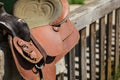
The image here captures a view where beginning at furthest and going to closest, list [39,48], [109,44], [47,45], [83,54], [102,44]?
[109,44]
[102,44]
[83,54]
[47,45]
[39,48]

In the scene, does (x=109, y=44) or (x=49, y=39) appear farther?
(x=109, y=44)

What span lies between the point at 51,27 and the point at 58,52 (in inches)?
7.0

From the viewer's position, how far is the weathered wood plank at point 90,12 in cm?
331

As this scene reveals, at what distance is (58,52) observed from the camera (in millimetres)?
2600

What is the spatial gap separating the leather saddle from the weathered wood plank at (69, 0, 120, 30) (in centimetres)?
45

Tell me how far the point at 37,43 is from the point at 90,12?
116 cm

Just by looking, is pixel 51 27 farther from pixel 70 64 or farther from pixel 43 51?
→ pixel 70 64

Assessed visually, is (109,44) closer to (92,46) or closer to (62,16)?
(92,46)

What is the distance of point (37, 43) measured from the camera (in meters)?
2.46

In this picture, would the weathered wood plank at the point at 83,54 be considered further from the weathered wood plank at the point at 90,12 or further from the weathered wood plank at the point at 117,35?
the weathered wood plank at the point at 117,35

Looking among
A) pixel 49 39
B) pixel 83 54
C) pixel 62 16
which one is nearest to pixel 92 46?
pixel 83 54

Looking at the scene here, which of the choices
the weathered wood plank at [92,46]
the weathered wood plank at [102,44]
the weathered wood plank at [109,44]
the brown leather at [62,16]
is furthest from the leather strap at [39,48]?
the weathered wood plank at [109,44]

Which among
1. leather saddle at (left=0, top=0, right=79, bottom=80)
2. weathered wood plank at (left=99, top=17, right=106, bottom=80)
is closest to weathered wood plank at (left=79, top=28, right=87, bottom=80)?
weathered wood plank at (left=99, top=17, right=106, bottom=80)

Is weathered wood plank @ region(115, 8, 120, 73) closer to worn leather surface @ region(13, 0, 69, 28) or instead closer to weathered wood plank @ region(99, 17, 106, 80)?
weathered wood plank @ region(99, 17, 106, 80)
